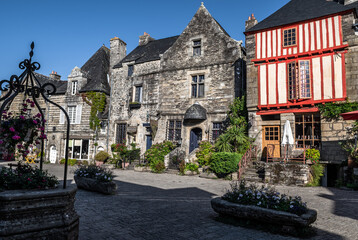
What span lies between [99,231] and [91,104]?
17.7 m

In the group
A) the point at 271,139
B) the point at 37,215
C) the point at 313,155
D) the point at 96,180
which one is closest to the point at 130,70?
the point at 271,139

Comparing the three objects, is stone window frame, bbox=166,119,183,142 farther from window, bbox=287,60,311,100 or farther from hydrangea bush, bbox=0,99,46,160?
hydrangea bush, bbox=0,99,46,160

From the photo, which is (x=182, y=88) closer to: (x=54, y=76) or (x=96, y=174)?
(x=96, y=174)

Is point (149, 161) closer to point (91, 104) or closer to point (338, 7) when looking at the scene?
point (91, 104)

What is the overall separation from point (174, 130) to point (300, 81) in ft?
26.4

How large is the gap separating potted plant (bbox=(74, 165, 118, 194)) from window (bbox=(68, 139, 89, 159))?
12969 millimetres

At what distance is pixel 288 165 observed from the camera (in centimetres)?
1059

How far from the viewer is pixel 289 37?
13.1 m

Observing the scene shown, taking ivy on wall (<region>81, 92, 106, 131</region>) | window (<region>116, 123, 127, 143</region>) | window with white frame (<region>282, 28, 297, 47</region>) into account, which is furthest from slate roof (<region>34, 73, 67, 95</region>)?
window with white frame (<region>282, 28, 297, 47</region>)

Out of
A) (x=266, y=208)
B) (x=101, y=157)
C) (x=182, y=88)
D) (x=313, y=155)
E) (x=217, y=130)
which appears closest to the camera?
(x=266, y=208)

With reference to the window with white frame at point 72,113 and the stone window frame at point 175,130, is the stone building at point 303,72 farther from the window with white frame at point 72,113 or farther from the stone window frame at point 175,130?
the window with white frame at point 72,113

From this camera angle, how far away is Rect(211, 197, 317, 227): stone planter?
166 inches

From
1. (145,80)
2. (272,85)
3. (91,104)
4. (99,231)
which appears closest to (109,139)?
(91,104)

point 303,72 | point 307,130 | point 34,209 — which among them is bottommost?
point 34,209
